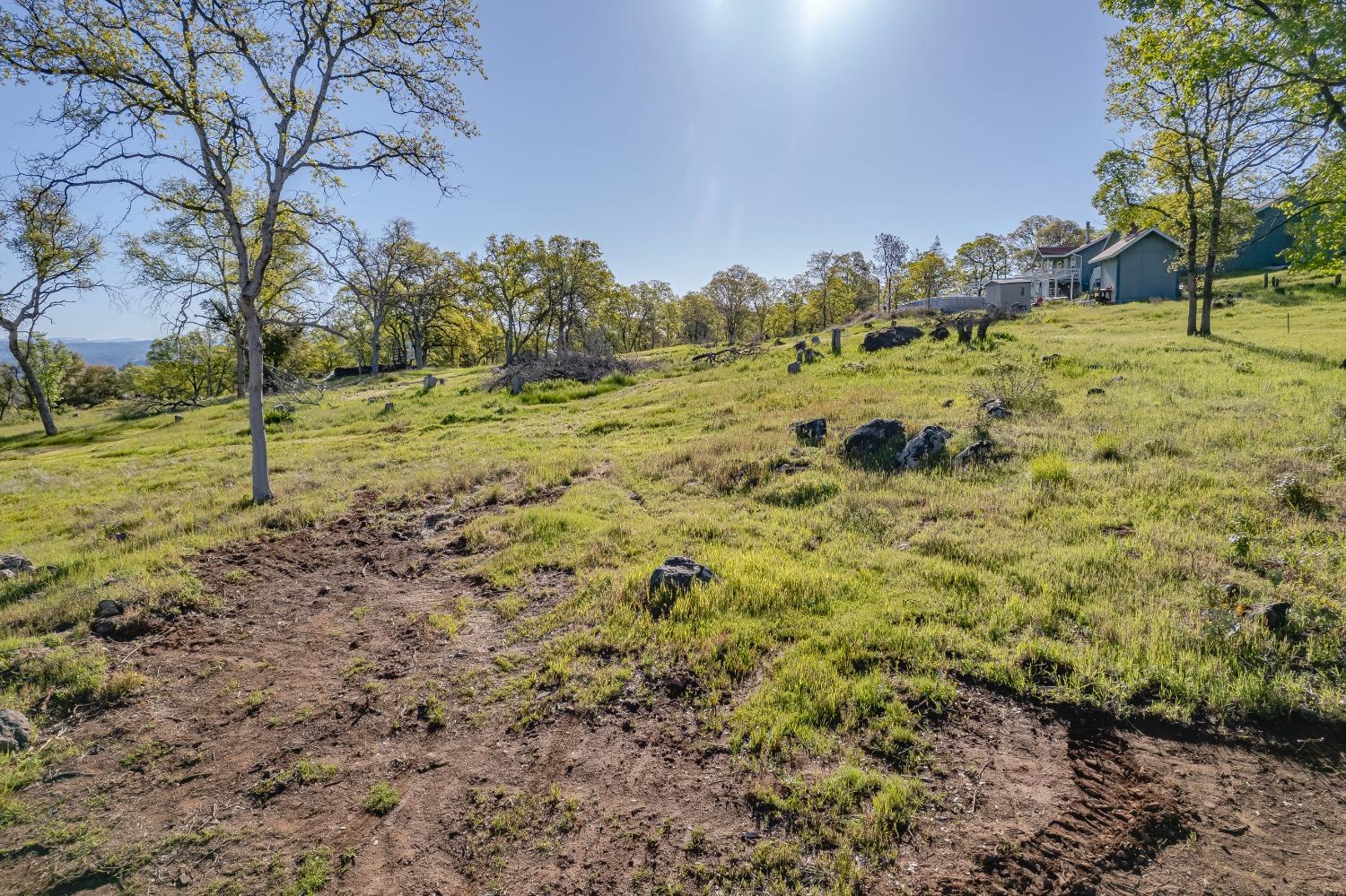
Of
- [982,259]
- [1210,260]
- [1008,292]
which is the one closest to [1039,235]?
[982,259]

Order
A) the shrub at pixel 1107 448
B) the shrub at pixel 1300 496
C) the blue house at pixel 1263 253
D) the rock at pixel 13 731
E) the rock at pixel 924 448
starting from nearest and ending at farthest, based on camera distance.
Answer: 1. the rock at pixel 13 731
2. the shrub at pixel 1300 496
3. the shrub at pixel 1107 448
4. the rock at pixel 924 448
5. the blue house at pixel 1263 253

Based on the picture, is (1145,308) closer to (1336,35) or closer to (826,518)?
(1336,35)

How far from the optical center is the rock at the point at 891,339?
79.5ft

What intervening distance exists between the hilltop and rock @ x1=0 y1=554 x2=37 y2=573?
41 centimetres

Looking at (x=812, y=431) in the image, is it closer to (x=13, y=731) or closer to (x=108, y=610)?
(x=108, y=610)

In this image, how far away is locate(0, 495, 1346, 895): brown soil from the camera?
3.06 m

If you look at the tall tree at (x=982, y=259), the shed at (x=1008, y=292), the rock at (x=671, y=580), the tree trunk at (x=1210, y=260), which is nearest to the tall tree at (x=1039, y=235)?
the tall tree at (x=982, y=259)

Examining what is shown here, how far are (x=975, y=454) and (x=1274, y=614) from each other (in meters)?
4.90

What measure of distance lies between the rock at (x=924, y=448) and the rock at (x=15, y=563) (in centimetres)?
1331

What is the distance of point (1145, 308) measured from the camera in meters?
33.2

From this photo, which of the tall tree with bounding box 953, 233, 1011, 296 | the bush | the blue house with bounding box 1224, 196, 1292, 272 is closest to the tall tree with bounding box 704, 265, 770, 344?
Answer: the tall tree with bounding box 953, 233, 1011, 296

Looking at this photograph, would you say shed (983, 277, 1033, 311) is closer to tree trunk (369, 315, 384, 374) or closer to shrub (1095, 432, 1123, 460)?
shrub (1095, 432, 1123, 460)

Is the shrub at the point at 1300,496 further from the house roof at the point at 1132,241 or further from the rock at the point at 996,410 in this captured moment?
the house roof at the point at 1132,241

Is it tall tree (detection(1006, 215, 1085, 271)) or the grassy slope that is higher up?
tall tree (detection(1006, 215, 1085, 271))
